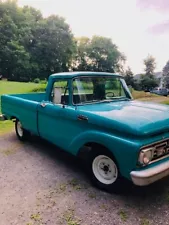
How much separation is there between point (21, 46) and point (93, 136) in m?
37.0

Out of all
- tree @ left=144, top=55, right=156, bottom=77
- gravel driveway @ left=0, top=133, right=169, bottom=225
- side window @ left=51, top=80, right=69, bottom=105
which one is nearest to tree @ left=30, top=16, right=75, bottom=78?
tree @ left=144, top=55, right=156, bottom=77

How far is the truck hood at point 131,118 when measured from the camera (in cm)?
297

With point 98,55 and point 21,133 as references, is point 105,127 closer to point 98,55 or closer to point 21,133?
point 21,133

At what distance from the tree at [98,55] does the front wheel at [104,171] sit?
5496cm

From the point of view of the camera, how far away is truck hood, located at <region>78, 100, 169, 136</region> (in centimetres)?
297

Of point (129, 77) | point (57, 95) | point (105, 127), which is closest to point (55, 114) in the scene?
point (57, 95)

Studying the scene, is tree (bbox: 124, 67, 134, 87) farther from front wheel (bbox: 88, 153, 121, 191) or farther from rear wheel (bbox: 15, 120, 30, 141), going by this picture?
front wheel (bbox: 88, 153, 121, 191)

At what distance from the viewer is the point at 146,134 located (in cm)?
295

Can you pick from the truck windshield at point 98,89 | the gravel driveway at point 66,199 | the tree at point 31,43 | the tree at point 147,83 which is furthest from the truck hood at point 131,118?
the tree at point 147,83

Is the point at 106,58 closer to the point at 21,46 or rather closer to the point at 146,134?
the point at 21,46

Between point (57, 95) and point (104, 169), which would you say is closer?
point (104, 169)

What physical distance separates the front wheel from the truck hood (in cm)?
54

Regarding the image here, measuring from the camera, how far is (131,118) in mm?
3188

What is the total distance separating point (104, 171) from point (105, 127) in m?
0.77
